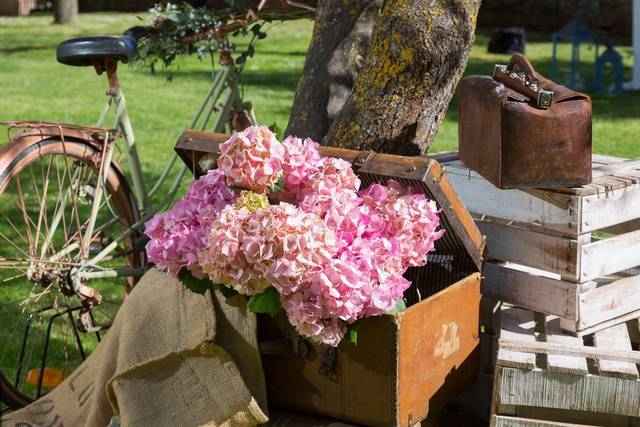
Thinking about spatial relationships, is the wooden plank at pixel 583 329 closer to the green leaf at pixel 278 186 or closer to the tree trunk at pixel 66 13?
the green leaf at pixel 278 186

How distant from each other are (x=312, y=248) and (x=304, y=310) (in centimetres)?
16

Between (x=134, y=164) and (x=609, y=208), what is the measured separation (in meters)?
2.05

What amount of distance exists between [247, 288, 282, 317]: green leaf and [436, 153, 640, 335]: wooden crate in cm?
83

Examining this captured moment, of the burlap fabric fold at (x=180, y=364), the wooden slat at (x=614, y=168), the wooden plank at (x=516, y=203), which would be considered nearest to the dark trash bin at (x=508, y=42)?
the wooden slat at (x=614, y=168)

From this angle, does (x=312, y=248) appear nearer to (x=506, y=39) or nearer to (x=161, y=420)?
(x=161, y=420)

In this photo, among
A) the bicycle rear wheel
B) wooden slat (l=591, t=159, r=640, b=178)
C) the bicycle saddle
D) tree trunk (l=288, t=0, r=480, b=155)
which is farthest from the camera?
the bicycle saddle

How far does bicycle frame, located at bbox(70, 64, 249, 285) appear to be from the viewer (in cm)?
363

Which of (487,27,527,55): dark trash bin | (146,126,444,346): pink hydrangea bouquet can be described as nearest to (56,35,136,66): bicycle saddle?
(146,126,444,346): pink hydrangea bouquet

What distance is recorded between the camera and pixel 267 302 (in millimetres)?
2492

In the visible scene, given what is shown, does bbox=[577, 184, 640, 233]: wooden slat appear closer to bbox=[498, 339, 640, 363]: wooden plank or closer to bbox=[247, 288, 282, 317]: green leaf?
bbox=[498, 339, 640, 363]: wooden plank

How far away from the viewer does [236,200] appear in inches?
100

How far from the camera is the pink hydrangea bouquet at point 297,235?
239cm

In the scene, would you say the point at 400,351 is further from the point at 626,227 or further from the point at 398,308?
the point at 626,227

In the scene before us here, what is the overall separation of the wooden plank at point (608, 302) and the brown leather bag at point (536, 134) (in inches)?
14.1
